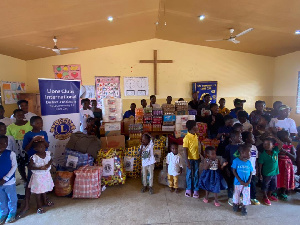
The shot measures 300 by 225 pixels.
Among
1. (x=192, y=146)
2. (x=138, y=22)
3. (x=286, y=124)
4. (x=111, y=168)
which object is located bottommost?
(x=111, y=168)

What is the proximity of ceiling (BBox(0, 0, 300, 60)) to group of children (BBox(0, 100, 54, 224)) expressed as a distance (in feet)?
7.55

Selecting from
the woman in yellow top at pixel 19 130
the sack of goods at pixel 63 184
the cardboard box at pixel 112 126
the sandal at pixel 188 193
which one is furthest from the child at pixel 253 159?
the woman in yellow top at pixel 19 130

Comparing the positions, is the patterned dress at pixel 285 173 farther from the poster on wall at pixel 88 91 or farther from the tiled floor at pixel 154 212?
the poster on wall at pixel 88 91

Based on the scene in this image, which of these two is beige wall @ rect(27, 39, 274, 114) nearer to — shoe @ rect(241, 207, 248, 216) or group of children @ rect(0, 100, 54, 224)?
group of children @ rect(0, 100, 54, 224)

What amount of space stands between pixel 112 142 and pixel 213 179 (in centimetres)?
219

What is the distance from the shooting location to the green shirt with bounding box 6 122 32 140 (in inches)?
137

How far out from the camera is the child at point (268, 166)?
316cm

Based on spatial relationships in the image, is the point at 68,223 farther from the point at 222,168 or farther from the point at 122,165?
the point at 222,168

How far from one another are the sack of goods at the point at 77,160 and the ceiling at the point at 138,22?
2.95 m

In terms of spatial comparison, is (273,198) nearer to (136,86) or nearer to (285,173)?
(285,173)

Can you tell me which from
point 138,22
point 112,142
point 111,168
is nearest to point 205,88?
point 138,22

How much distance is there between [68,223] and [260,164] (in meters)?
3.03

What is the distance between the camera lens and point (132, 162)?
4.21 meters

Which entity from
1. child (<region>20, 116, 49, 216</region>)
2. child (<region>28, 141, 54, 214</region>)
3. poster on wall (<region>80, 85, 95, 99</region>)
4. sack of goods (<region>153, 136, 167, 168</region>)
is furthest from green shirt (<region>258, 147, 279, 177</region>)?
poster on wall (<region>80, 85, 95, 99</region>)
